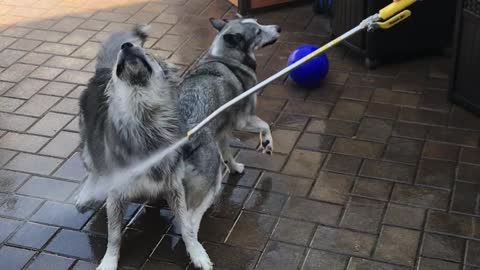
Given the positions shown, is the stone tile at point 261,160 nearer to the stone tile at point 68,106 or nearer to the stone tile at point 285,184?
the stone tile at point 285,184

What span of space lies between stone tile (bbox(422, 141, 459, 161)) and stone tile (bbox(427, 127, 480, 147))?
0.06 m

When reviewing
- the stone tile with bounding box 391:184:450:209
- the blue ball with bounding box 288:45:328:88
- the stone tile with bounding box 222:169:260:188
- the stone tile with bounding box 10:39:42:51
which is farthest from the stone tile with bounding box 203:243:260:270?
the stone tile with bounding box 10:39:42:51

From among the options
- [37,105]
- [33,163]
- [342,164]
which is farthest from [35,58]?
[342,164]

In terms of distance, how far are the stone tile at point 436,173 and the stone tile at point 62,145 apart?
2284 mm

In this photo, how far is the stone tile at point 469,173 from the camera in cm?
414

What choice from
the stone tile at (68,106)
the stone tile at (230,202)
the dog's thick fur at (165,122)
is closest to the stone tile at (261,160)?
the dog's thick fur at (165,122)

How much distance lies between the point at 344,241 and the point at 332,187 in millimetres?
514

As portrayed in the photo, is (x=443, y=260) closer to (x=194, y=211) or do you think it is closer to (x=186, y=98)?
(x=194, y=211)

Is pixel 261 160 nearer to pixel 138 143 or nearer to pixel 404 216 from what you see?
pixel 404 216

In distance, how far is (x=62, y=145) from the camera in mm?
4695

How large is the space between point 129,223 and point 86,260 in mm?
365

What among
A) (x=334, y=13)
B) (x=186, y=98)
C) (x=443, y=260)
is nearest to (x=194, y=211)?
(x=186, y=98)

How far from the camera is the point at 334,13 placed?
5.77 meters

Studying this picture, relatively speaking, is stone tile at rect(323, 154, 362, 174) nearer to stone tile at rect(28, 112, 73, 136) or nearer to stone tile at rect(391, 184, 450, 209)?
stone tile at rect(391, 184, 450, 209)
